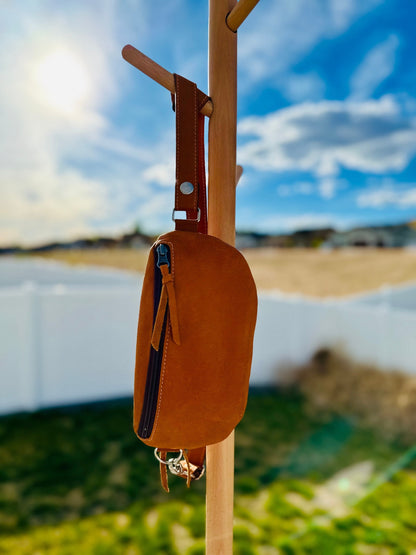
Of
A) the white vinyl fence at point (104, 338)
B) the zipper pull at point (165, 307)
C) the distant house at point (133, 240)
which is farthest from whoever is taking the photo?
the distant house at point (133, 240)

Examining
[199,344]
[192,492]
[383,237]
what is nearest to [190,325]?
[199,344]

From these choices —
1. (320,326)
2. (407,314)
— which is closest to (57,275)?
(320,326)

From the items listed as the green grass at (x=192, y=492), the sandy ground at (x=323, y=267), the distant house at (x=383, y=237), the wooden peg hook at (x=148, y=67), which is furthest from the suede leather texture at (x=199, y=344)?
the distant house at (x=383, y=237)

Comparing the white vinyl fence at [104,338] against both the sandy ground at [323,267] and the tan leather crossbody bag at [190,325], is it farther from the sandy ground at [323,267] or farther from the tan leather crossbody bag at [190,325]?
the tan leather crossbody bag at [190,325]

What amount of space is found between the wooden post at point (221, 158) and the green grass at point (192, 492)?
104cm

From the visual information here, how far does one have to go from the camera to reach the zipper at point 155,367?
571 mm

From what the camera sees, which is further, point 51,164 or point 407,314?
point 51,164

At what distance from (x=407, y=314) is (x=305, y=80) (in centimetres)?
197

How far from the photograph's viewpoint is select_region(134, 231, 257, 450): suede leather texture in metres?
0.58

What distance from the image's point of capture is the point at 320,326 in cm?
340

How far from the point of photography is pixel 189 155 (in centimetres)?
62

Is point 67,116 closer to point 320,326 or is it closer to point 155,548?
point 320,326

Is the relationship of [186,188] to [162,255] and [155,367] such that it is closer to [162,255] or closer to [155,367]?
[162,255]

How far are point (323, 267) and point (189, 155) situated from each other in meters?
4.33
